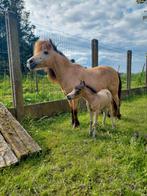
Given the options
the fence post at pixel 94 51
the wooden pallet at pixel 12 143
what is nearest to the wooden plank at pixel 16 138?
the wooden pallet at pixel 12 143

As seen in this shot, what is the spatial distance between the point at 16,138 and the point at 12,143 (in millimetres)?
146

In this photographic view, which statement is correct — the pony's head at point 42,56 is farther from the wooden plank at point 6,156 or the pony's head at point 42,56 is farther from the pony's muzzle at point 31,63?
the wooden plank at point 6,156

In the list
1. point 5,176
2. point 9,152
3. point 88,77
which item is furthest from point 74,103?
point 5,176

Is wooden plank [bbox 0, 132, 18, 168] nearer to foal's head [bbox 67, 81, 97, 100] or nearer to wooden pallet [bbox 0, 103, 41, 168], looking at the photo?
wooden pallet [bbox 0, 103, 41, 168]

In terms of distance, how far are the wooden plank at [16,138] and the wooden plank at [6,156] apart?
7 centimetres

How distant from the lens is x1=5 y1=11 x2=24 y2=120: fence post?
448 centimetres

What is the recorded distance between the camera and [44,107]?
5.43 meters

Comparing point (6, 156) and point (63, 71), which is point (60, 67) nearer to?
point (63, 71)

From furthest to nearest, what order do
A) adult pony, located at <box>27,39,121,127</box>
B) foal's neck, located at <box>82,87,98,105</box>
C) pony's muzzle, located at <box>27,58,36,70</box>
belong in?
adult pony, located at <box>27,39,121,127</box>, pony's muzzle, located at <box>27,58,36,70</box>, foal's neck, located at <box>82,87,98,105</box>

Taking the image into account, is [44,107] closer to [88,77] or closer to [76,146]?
[88,77]

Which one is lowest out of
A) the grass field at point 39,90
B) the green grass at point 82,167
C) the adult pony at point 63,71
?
the green grass at point 82,167

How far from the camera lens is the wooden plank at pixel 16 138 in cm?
307

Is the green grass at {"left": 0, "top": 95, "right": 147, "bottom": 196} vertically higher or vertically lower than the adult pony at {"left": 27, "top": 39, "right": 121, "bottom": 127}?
lower

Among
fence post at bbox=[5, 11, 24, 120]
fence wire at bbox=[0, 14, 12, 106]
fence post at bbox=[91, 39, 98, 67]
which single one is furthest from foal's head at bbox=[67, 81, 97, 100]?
fence post at bbox=[91, 39, 98, 67]
